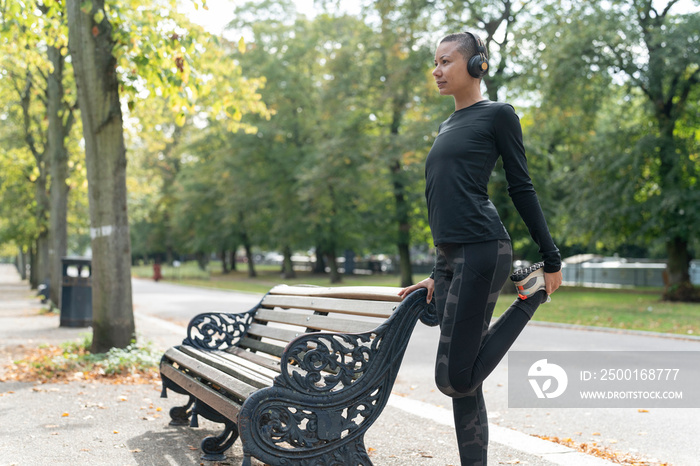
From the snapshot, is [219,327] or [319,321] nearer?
[319,321]

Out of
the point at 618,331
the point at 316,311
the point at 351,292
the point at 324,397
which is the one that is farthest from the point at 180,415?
the point at 618,331

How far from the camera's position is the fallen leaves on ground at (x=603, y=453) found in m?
4.39

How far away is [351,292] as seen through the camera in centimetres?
420

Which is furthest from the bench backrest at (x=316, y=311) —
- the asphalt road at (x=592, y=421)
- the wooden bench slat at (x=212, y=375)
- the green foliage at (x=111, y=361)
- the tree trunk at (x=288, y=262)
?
the tree trunk at (x=288, y=262)

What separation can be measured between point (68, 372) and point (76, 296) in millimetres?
6159

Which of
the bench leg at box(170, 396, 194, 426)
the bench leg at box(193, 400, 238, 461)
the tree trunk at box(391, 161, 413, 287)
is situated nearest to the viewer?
the bench leg at box(193, 400, 238, 461)

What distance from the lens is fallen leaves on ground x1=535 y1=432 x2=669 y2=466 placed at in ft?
14.4

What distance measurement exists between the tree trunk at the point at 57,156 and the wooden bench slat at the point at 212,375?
1072cm

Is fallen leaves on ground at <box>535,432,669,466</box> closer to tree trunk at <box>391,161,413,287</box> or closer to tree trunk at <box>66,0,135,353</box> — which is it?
tree trunk at <box>66,0,135,353</box>

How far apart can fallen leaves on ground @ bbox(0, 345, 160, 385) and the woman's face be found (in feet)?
17.5

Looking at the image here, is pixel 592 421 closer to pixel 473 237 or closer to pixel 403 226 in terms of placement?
pixel 473 237

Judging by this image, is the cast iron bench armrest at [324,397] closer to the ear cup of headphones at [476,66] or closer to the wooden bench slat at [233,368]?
the wooden bench slat at [233,368]

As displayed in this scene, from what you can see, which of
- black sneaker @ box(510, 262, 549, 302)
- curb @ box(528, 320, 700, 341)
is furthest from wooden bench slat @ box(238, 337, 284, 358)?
curb @ box(528, 320, 700, 341)

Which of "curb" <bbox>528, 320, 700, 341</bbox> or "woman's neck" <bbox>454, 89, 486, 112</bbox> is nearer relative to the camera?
"woman's neck" <bbox>454, 89, 486, 112</bbox>
